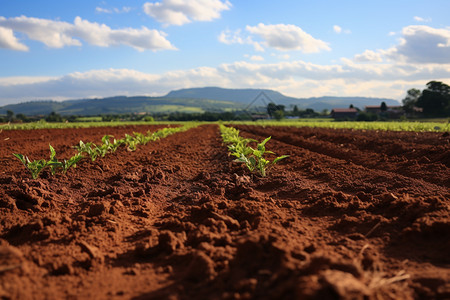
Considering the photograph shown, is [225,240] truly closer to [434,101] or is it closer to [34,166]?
[34,166]

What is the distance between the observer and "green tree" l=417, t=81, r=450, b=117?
2104 inches

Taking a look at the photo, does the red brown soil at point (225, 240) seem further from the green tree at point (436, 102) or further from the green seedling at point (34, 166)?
the green tree at point (436, 102)

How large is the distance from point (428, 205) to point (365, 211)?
598 millimetres

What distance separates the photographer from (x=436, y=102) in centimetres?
5412

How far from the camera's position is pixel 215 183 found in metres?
5.15

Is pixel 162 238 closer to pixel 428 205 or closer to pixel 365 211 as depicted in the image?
pixel 365 211

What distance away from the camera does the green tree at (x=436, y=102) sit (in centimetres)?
5344

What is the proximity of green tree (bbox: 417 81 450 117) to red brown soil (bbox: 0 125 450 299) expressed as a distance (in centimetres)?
5914

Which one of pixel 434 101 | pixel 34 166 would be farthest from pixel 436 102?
pixel 34 166

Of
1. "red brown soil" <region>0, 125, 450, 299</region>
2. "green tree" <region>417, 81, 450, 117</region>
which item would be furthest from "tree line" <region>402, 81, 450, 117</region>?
"red brown soil" <region>0, 125, 450, 299</region>

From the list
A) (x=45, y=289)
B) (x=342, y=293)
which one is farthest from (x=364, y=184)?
(x=45, y=289)

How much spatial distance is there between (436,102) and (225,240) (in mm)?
64510

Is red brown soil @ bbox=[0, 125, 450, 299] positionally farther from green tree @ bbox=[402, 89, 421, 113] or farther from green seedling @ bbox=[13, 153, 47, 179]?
green tree @ bbox=[402, 89, 421, 113]

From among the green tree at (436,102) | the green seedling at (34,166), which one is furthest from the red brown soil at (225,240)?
the green tree at (436,102)
